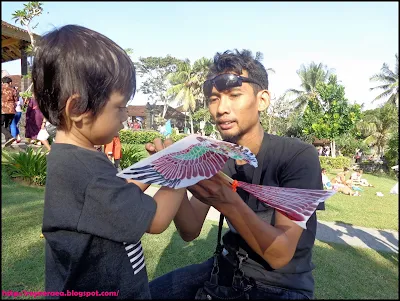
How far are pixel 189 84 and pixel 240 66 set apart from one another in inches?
1557

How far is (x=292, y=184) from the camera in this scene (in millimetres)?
1538

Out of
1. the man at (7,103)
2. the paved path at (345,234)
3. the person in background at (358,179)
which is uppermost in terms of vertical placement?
the man at (7,103)

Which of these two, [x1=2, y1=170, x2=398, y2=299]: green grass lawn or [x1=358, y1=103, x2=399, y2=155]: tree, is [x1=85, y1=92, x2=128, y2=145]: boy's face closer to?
[x1=358, y1=103, x2=399, y2=155]: tree

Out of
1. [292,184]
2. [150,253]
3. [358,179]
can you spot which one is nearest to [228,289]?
[292,184]

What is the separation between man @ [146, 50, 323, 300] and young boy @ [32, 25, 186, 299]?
25cm

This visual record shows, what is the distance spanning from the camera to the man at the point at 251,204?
1.27 metres

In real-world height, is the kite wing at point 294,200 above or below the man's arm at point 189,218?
above

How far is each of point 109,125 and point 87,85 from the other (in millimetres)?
187

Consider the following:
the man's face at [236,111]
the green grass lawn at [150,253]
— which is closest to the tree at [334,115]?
the green grass lawn at [150,253]

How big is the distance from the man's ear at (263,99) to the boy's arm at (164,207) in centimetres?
108

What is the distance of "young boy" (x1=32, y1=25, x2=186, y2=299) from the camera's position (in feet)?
3.39

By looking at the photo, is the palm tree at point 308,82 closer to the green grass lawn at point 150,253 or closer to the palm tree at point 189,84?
the palm tree at point 189,84

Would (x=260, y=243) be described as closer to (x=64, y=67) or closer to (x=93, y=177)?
(x=93, y=177)

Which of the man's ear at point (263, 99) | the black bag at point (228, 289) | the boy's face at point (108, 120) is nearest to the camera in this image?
the boy's face at point (108, 120)
